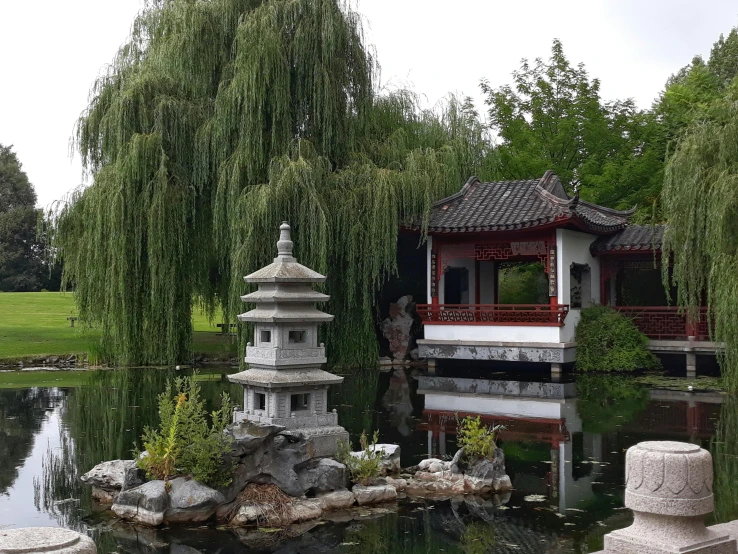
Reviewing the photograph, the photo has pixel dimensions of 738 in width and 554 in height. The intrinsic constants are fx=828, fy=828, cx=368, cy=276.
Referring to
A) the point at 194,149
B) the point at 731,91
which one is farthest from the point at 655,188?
the point at 194,149

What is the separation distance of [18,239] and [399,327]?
27.2 meters

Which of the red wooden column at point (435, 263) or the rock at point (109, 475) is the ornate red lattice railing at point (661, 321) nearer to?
the red wooden column at point (435, 263)

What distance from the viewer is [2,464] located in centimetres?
958

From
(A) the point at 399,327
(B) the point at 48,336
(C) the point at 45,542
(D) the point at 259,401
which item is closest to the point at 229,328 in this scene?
(A) the point at 399,327

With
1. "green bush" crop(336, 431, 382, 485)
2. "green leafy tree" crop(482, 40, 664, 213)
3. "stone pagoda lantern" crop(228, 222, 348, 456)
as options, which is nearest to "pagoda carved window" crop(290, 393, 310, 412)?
"stone pagoda lantern" crop(228, 222, 348, 456)

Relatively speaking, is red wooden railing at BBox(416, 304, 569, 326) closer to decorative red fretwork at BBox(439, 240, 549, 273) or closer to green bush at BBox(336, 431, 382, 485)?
decorative red fretwork at BBox(439, 240, 549, 273)

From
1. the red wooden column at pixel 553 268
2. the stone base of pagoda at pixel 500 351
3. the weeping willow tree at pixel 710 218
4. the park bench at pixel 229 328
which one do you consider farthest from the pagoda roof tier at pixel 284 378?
the red wooden column at pixel 553 268

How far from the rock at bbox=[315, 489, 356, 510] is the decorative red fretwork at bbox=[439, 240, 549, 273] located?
38.6 feet

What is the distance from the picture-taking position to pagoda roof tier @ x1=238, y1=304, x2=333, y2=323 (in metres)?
9.42

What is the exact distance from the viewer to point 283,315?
9.45 m

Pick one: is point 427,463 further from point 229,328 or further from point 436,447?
point 229,328

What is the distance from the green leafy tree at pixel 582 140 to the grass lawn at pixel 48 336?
35.0 ft

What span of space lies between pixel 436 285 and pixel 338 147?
161 inches

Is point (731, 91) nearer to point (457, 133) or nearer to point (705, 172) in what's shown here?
point (705, 172)
